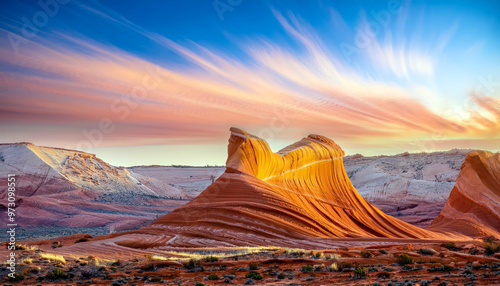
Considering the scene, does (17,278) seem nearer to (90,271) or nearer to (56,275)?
(56,275)

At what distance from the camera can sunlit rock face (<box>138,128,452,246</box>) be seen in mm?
18594

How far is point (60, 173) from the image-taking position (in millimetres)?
61906

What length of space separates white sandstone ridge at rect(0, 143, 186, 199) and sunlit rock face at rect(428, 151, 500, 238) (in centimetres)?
4663

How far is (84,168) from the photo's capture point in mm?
68688

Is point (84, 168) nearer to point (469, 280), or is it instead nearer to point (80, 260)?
point (80, 260)

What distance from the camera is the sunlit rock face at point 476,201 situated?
95.3 feet

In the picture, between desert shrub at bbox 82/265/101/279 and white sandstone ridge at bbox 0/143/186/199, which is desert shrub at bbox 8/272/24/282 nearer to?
desert shrub at bbox 82/265/101/279

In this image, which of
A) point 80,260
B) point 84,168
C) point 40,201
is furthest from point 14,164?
point 80,260

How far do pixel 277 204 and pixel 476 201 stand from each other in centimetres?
1848

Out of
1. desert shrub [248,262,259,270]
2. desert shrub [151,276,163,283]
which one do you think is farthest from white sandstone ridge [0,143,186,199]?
desert shrub [248,262,259,270]

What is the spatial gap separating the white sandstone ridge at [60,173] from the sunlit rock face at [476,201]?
153 feet

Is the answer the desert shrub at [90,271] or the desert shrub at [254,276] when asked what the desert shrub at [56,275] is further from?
the desert shrub at [254,276]

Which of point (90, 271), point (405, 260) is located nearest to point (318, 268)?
point (405, 260)

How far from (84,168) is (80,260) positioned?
5869 centimetres
